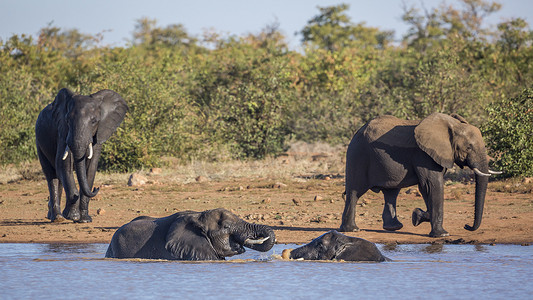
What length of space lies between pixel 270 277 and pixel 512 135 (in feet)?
33.3

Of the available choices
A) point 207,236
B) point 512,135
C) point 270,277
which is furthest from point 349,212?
point 512,135

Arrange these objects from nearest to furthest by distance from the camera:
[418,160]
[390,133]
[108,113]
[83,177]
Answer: [418,160] < [390,133] < [83,177] < [108,113]

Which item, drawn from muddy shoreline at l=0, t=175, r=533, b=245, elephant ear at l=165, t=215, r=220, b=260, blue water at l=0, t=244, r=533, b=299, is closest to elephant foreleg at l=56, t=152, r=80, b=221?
muddy shoreline at l=0, t=175, r=533, b=245

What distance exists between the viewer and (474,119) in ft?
70.2

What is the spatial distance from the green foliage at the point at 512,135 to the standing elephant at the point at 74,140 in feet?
27.4

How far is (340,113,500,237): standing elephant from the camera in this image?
36.6 feet

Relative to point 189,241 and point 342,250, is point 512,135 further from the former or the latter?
point 189,241

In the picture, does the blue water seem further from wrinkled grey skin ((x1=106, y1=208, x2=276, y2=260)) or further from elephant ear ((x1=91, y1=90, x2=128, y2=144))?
elephant ear ((x1=91, y1=90, x2=128, y2=144))

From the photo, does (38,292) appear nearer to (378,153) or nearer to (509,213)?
(378,153)

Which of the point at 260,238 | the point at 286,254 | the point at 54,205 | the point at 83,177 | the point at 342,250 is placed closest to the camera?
the point at 260,238

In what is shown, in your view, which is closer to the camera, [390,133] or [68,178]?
[390,133]

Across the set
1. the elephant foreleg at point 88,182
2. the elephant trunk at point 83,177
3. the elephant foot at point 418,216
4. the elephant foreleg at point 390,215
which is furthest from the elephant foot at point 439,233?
the elephant foreleg at point 88,182

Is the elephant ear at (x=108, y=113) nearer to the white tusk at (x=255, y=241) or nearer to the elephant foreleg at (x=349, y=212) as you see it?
the elephant foreleg at (x=349, y=212)

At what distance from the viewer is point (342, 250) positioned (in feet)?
30.5
